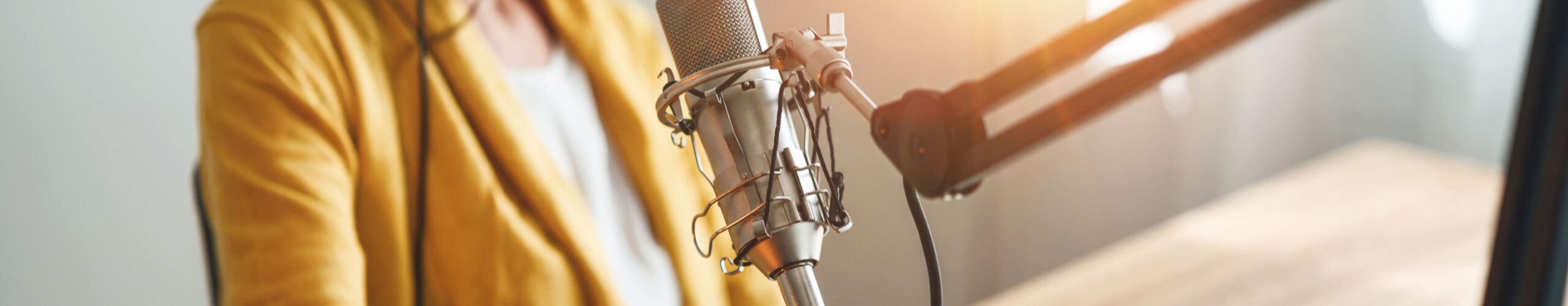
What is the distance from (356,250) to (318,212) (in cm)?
3

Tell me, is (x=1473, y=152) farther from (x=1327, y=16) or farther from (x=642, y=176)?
(x=642, y=176)

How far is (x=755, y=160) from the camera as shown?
0.99 feet

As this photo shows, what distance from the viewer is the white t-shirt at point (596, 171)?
0.61m

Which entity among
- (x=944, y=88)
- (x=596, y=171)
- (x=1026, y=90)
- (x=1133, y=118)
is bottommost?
(x=1026, y=90)

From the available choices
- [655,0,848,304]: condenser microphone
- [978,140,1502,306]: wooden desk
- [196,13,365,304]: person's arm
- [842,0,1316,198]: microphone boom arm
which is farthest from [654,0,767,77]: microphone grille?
[978,140,1502,306]: wooden desk

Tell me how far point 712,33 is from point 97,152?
0.33 metres

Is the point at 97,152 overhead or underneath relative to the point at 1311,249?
underneath

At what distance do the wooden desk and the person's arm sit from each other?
0.65 m

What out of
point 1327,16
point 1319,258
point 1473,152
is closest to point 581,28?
point 1319,258

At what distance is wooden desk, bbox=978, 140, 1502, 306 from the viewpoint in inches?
42.6

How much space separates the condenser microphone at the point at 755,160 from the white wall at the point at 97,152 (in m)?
0.30

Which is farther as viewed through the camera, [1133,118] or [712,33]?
[1133,118]

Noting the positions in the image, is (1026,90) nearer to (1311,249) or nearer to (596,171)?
(596,171)

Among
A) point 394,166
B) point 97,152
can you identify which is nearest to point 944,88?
point 394,166
